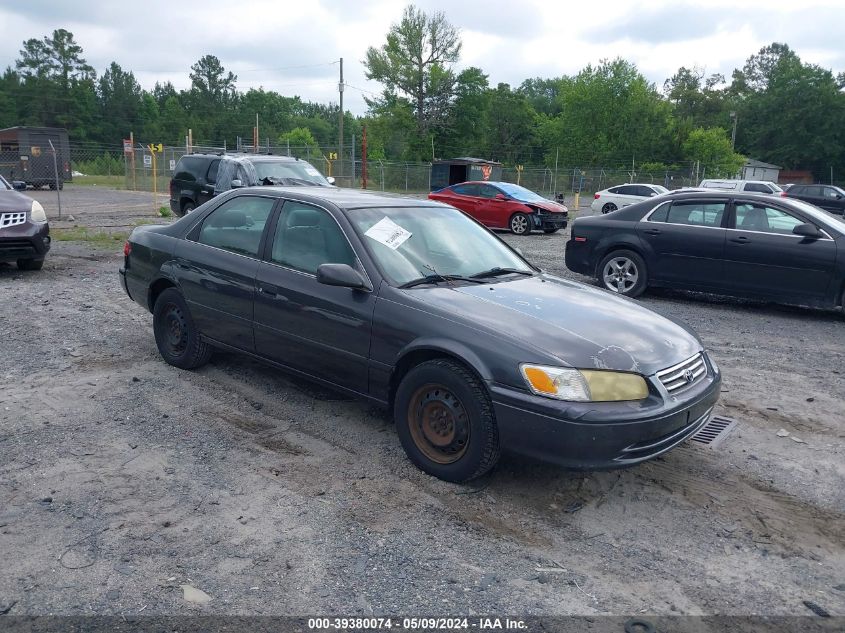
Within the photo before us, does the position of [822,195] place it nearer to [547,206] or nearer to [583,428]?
[547,206]

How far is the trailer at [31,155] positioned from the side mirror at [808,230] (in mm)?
A: 32173

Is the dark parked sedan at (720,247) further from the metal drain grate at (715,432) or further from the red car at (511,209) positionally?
the red car at (511,209)

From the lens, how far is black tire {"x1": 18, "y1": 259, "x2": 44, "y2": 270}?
10.2m

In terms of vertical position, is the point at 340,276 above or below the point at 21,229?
above

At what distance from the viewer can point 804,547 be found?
3.41 meters

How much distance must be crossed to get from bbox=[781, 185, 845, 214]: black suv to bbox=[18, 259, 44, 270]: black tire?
27138 mm

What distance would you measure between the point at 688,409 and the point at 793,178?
271 feet

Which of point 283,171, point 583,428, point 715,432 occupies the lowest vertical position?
point 715,432

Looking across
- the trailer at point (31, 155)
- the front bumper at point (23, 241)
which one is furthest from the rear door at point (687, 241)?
the trailer at point (31, 155)

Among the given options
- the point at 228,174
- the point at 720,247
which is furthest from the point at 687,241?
the point at 228,174

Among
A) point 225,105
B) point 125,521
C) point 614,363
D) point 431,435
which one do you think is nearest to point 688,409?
point 614,363

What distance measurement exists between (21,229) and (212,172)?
6.28 meters

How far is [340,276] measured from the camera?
416 cm

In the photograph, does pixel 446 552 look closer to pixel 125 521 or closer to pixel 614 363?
pixel 614 363
